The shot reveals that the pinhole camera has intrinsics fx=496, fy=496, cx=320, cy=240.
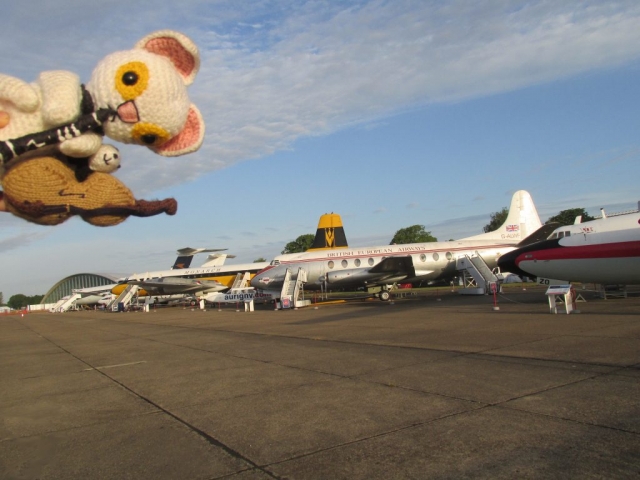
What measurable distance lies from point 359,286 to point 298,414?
24.9m

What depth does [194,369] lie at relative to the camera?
910 centimetres

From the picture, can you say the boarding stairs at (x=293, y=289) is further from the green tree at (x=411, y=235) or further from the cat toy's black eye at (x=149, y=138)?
the green tree at (x=411, y=235)

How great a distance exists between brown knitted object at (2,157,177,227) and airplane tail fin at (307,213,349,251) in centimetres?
3498

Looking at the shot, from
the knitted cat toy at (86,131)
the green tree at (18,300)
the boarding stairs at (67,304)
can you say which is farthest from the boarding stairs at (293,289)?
the boarding stairs at (67,304)

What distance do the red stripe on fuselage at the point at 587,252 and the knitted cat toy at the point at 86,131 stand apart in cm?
1569

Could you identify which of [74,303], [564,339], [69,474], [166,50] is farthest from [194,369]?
[74,303]

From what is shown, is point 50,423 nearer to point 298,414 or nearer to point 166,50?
Result: point 298,414

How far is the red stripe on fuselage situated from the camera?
14461mm

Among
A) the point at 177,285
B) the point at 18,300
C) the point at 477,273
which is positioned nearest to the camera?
the point at 477,273

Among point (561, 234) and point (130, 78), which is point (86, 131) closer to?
point (130, 78)

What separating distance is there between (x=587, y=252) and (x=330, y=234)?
75.5 feet

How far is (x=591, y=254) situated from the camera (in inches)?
600

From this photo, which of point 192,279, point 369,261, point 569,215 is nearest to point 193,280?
point 192,279

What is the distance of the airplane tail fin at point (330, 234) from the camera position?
37062 millimetres
